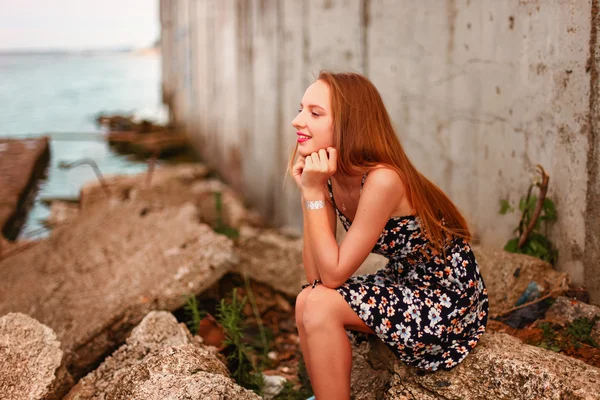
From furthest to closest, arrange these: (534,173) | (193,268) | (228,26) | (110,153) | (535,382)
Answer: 1. (110,153)
2. (228,26)
3. (193,268)
4. (534,173)
5. (535,382)

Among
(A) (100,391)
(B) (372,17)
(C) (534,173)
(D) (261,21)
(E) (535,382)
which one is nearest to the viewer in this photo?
(E) (535,382)

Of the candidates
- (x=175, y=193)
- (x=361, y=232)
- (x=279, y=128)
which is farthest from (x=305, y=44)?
(x=361, y=232)

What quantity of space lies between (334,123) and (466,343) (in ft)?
2.87

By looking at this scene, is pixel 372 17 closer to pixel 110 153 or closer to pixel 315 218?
pixel 315 218

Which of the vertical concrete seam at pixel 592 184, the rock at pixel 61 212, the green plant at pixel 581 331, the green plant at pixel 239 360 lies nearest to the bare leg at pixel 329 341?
the green plant at pixel 239 360

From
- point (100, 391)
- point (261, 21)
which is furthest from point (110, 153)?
point (100, 391)

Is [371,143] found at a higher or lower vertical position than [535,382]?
higher

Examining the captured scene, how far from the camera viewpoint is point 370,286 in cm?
235

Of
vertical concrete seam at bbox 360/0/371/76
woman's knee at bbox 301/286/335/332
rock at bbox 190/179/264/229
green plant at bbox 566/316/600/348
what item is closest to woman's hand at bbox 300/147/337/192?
woman's knee at bbox 301/286/335/332

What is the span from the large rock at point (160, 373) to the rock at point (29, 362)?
102 millimetres

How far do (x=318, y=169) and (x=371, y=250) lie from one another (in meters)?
0.35

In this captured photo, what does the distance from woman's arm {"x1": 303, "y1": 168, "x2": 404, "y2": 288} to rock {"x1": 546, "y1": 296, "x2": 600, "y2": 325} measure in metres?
0.93

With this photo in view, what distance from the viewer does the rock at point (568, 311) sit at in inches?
106

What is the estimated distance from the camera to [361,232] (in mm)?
2309
